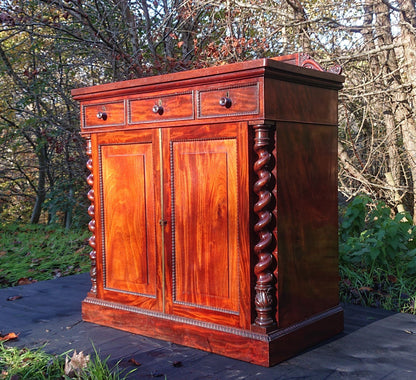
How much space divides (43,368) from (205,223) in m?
1.15

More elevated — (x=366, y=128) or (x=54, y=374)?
(x=366, y=128)

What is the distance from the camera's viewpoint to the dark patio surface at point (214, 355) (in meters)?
2.73

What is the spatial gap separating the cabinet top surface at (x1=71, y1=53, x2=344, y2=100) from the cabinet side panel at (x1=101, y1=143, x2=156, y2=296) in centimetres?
37

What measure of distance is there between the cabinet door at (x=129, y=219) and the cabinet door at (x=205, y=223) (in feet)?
0.66

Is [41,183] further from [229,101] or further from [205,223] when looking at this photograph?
[229,101]

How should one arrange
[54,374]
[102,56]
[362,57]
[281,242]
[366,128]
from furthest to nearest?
1. [102,56]
2. [366,128]
3. [362,57]
4. [281,242]
5. [54,374]

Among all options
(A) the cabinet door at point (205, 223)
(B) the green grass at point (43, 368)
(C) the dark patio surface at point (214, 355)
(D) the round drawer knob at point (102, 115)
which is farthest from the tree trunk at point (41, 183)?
(B) the green grass at point (43, 368)

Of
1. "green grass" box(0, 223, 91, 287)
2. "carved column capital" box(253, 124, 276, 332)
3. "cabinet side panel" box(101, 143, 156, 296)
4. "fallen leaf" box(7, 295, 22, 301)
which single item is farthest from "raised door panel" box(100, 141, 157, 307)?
"green grass" box(0, 223, 91, 287)

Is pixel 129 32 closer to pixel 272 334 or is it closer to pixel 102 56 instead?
pixel 102 56

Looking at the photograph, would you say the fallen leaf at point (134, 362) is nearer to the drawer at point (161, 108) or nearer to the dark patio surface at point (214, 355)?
the dark patio surface at point (214, 355)

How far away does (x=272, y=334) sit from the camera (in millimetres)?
2867

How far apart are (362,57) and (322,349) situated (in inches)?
152

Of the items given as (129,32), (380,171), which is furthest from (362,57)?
(129,32)

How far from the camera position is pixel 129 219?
3545 millimetres
